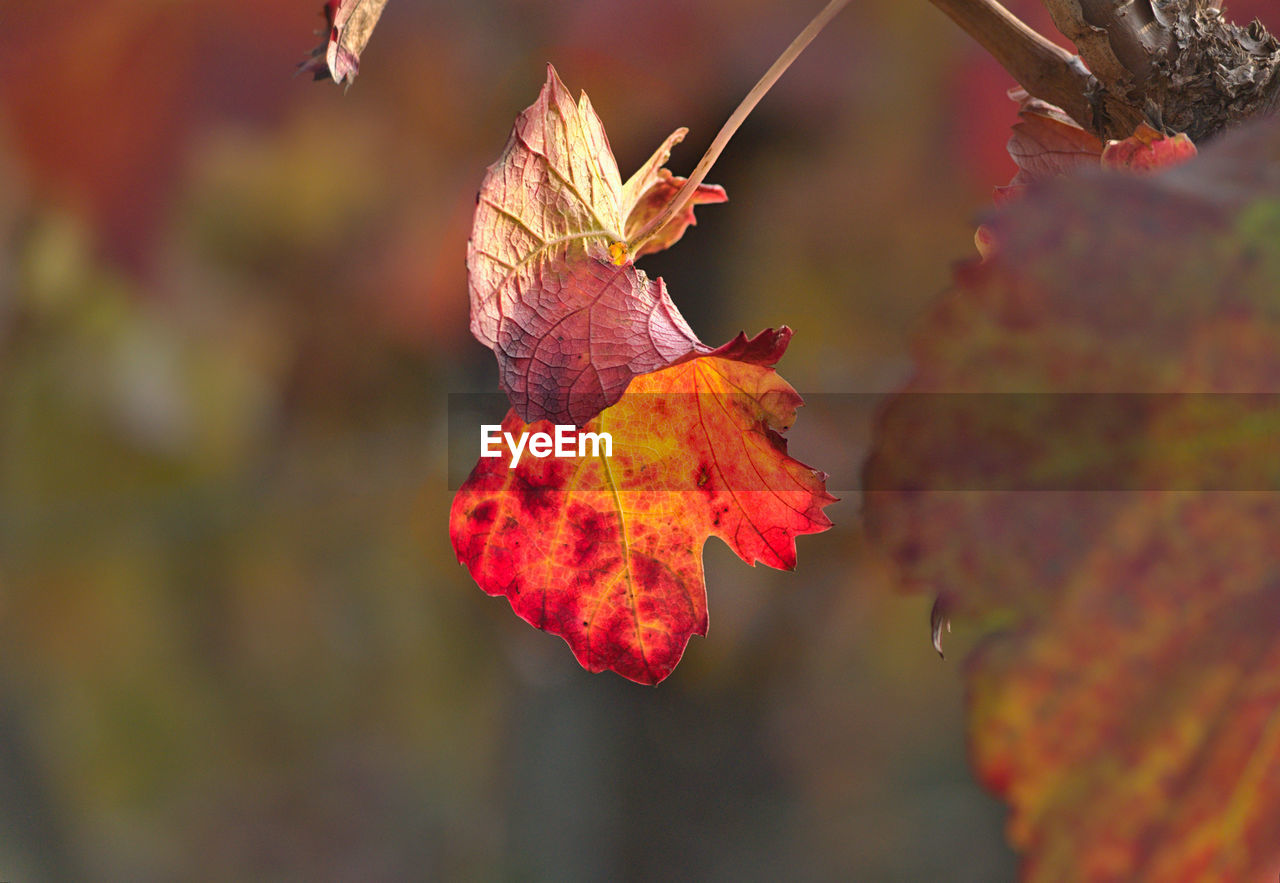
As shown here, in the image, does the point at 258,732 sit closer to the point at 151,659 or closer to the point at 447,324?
the point at 151,659

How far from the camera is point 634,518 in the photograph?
0.64 ft

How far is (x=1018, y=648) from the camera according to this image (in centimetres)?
8

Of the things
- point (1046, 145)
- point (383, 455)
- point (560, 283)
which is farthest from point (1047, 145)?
point (383, 455)

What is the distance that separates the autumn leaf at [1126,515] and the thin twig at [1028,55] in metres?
0.10

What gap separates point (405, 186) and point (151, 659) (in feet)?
1.55

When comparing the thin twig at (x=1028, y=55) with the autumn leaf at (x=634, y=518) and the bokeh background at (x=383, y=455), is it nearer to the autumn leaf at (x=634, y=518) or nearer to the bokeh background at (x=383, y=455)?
the autumn leaf at (x=634, y=518)

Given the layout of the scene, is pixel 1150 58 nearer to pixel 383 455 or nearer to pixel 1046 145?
pixel 1046 145

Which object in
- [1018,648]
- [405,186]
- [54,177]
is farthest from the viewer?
[405,186]

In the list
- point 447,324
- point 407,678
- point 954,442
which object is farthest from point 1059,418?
point 407,678
